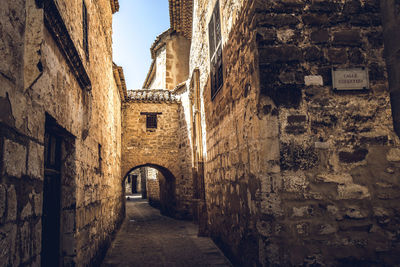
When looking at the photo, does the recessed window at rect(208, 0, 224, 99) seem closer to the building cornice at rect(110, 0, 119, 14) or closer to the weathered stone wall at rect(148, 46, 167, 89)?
the building cornice at rect(110, 0, 119, 14)

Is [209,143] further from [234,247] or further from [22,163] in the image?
[22,163]

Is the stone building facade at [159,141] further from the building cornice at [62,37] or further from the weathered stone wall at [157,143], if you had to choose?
the building cornice at [62,37]

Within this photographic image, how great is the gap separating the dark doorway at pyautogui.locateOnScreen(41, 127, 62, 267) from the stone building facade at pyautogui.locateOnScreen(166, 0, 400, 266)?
227 centimetres

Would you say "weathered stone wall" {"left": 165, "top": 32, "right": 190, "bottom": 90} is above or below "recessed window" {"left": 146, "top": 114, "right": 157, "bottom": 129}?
above

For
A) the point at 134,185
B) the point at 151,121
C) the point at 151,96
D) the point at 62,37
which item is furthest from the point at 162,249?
the point at 134,185

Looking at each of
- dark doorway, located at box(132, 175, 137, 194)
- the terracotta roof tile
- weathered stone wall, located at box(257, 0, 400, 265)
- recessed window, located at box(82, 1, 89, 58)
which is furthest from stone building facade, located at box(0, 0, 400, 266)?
dark doorway, located at box(132, 175, 137, 194)

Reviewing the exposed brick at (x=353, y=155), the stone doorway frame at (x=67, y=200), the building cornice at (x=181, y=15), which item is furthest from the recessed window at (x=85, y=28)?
the building cornice at (x=181, y=15)

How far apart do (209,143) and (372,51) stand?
3.99 m

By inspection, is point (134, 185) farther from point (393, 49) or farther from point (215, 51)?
point (393, 49)

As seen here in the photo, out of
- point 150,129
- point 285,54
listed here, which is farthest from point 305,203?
point 150,129

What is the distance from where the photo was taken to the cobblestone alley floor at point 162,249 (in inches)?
209

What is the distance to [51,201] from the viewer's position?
10.8 ft

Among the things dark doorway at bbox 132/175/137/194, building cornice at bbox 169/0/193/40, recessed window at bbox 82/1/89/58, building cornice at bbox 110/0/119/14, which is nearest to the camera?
recessed window at bbox 82/1/89/58

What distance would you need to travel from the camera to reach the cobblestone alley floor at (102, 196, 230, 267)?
5301 millimetres
